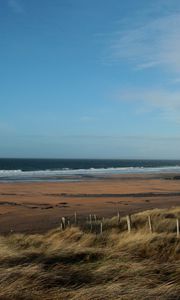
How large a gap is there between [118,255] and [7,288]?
4.32 metres

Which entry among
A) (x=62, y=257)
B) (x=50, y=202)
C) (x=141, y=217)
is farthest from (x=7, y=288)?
(x=50, y=202)

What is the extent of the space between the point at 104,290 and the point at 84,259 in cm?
373

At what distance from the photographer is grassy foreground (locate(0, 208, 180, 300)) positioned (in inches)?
306

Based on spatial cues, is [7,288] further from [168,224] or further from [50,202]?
[50,202]

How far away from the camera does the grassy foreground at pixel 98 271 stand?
25.5 ft

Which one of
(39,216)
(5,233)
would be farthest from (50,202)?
(5,233)

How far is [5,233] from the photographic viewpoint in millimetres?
20750

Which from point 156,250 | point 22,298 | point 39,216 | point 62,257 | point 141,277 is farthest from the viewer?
point 39,216

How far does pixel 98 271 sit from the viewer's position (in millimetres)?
9570

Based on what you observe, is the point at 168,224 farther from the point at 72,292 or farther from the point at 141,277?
the point at 72,292

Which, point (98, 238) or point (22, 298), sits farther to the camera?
point (98, 238)

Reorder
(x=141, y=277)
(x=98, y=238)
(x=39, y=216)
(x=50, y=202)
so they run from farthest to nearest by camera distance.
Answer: (x=50, y=202)
(x=39, y=216)
(x=98, y=238)
(x=141, y=277)

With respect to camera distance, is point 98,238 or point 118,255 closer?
point 118,255

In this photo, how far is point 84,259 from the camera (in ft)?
37.6
